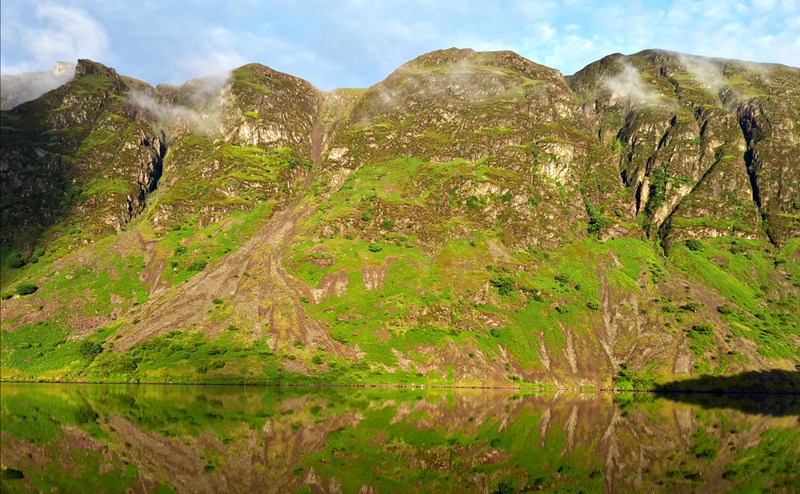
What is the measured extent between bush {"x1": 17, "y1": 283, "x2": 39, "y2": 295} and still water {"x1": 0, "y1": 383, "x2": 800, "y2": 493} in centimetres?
8353

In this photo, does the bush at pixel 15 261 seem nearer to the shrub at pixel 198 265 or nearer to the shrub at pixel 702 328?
the shrub at pixel 198 265

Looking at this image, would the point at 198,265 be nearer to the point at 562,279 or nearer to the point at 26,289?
the point at 26,289

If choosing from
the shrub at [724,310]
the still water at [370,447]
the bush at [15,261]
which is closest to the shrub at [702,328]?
the shrub at [724,310]

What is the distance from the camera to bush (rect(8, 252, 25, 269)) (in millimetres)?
190500

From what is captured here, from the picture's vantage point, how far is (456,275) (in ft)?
618

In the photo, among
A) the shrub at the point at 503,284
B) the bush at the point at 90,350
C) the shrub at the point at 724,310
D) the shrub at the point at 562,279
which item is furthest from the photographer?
the shrub at the point at 562,279

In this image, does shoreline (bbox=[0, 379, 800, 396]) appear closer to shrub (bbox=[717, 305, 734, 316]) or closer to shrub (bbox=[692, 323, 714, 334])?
shrub (bbox=[692, 323, 714, 334])

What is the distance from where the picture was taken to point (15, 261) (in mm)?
191000

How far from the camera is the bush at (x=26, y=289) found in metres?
170

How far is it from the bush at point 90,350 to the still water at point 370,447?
40546 millimetres

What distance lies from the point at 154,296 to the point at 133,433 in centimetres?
13066

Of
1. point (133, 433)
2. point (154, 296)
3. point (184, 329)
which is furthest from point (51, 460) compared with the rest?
point (154, 296)

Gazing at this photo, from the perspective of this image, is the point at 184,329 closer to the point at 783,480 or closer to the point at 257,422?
the point at 257,422

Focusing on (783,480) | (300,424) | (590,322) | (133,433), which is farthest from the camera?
(590,322)
